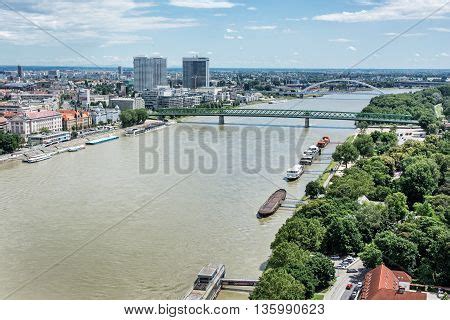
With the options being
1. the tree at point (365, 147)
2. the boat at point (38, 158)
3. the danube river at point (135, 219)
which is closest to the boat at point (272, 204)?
the danube river at point (135, 219)

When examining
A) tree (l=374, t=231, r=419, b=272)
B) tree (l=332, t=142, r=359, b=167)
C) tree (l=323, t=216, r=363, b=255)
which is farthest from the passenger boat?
tree (l=374, t=231, r=419, b=272)

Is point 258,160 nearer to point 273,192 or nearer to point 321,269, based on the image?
point 273,192

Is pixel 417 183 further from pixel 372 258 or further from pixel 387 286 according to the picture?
pixel 387 286

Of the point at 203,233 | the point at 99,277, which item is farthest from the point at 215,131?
the point at 99,277

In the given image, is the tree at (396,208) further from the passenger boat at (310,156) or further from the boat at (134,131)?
the boat at (134,131)

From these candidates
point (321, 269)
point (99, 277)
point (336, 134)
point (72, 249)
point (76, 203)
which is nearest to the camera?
point (321, 269)

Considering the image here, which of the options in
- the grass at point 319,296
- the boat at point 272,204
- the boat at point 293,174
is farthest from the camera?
the boat at point 293,174

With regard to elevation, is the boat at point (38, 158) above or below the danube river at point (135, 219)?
below
